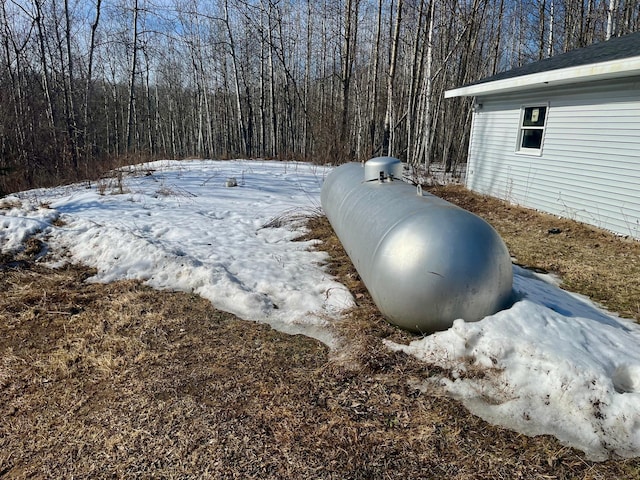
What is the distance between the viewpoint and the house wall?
715 cm

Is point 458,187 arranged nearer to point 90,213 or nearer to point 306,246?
point 306,246

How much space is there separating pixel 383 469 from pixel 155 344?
7.45 feet

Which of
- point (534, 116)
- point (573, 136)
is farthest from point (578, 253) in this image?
point (534, 116)

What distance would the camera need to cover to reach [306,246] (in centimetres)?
615

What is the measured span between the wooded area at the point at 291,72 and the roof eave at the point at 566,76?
2993 mm

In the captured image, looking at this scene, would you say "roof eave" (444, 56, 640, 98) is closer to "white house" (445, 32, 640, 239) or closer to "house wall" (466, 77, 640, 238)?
"white house" (445, 32, 640, 239)

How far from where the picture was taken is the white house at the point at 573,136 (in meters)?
7.11

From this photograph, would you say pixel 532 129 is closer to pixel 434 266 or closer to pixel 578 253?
pixel 578 253

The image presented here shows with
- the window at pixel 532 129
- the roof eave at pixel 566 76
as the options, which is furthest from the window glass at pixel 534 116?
the roof eave at pixel 566 76

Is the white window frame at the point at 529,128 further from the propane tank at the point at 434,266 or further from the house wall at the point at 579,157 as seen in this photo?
the propane tank at the point at 434,266

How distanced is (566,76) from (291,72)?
2349 centimetres

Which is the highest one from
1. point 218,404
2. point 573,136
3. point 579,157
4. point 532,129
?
point 532,129

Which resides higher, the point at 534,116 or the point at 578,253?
the point at 534,116

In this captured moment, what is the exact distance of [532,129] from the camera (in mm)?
9711
